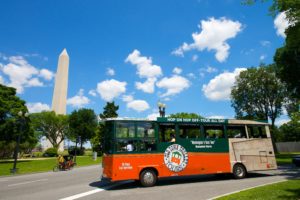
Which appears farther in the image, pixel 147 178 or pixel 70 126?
pixel 70 126

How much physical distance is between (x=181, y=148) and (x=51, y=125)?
63.5m

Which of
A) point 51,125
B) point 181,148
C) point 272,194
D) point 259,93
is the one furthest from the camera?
point 51,125

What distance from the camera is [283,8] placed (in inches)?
596

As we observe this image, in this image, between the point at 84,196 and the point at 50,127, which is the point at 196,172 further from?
the point at 50,127

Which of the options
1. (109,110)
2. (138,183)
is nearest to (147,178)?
(138,183)

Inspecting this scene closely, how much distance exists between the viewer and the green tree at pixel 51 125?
6838 cm

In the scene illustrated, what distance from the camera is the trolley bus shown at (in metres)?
12.4

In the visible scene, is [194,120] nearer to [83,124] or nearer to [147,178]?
[147,178]

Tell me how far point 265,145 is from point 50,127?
64822 mm

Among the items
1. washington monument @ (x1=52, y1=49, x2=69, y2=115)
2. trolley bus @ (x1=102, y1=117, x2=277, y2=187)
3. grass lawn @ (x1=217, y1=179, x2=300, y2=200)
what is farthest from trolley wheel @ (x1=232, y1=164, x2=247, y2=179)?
washington monument @ (x1=52, y1=49, x2=69, y2=115)

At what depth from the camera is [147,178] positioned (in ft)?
41.7

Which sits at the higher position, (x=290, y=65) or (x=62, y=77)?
(x=62, y=77)

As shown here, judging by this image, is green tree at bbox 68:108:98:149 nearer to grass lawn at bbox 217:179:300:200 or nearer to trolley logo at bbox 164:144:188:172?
trolley logo at bbox 164:144:188:172

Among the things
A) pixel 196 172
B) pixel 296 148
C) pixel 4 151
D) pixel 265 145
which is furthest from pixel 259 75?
pixel 4 151
